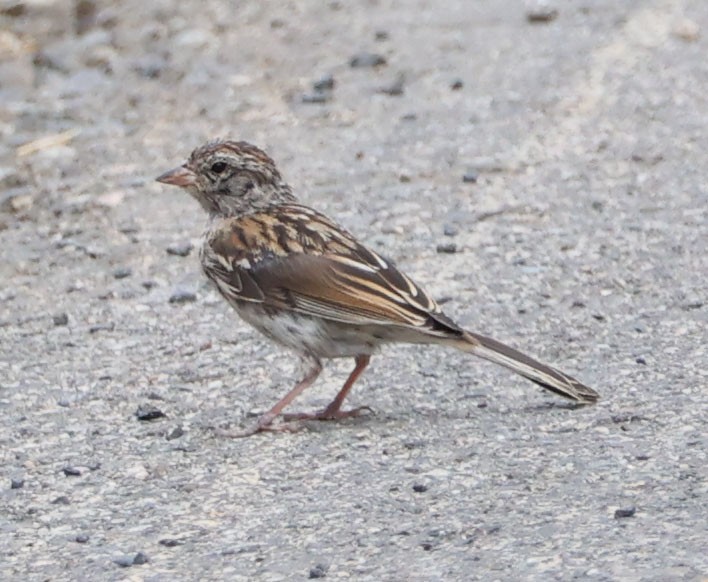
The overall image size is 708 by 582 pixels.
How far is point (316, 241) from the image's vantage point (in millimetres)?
6832

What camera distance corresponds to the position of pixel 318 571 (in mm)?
5227

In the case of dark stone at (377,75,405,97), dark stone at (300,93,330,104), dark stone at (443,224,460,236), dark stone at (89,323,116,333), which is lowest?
dark stone at (443,224,460,236)

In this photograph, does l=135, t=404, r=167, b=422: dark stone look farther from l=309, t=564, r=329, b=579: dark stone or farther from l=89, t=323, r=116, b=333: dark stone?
l=309, t=564, r=329, b=579: dark stone

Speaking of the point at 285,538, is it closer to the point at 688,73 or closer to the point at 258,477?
the point at 258,477

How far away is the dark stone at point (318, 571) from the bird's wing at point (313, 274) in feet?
4.51

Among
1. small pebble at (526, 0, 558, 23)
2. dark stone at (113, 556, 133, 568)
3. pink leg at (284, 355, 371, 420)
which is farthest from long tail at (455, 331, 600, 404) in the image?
small pebble at (526, 0, 558, 23)

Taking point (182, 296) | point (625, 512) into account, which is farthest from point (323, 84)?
point (625, 512)

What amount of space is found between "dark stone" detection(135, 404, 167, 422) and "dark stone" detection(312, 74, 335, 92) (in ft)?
15.2

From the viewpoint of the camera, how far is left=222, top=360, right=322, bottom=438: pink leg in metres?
6.61

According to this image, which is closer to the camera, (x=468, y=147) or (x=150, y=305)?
(x=150, y=305)

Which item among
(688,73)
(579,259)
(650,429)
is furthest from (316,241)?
(688,73)

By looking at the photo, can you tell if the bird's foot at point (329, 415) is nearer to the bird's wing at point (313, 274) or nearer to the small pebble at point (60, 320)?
the bird's wing at point (313, 274)

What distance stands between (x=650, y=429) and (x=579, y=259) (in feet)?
7.50

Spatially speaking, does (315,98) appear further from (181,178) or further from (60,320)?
(181,178)
